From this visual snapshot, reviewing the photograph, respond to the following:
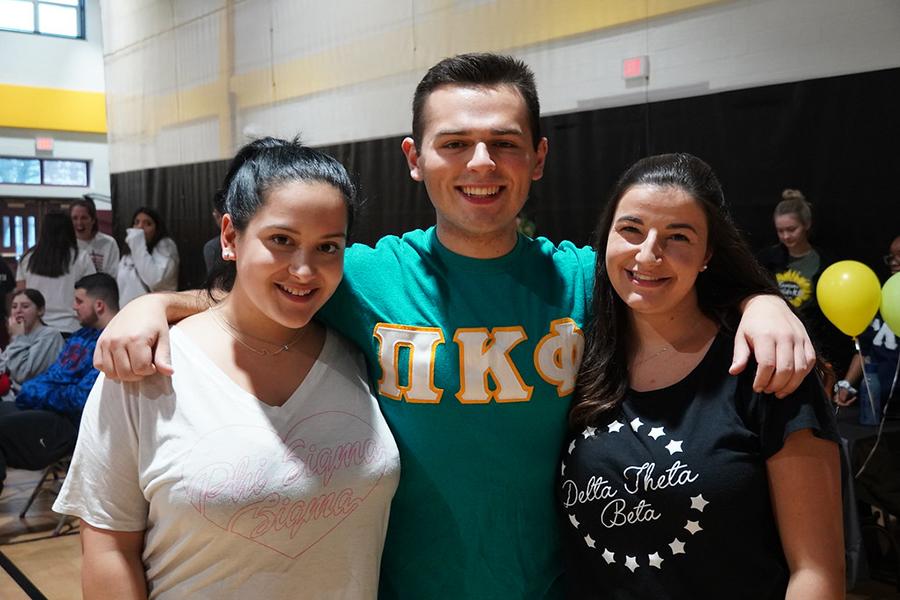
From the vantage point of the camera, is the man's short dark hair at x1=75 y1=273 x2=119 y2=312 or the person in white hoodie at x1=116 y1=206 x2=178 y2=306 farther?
the person in white hoodie at x1=116 y1=206 x2=178 y2=306

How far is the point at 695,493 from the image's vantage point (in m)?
1.47

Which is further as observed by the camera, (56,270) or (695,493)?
(56,270)

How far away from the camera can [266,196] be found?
152 centimetres

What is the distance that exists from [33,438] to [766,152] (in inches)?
169

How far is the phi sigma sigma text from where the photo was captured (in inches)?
66.1

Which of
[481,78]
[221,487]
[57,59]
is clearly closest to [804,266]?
[481,78]

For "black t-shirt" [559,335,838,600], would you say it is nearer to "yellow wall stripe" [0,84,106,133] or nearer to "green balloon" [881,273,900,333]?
"green balloon" [881,273,900,333]

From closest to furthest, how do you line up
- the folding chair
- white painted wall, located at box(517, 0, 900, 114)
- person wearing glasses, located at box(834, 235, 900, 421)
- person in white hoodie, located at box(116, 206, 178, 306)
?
person wearing glasses, located at box(834, 235, 900, 421), white painted wall, located at box(517, 0, 900, 114), the folding chair, person in white hoodie, located at box(116, 206, 178, 306)

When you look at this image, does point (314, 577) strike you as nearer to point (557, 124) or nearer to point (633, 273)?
point (633, 273)

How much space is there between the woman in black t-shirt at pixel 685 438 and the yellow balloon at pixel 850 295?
228 centimetres

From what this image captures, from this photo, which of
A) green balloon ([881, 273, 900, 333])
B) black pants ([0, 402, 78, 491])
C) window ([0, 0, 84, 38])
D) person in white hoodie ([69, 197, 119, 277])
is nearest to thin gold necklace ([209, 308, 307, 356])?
green balloon ([881, 273, 900, 333])

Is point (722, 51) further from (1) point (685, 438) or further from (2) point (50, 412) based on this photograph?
(2) point (50, 412)

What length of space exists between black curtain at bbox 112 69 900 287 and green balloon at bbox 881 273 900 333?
1.86ft

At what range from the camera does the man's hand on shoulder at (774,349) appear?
144 centimetres
